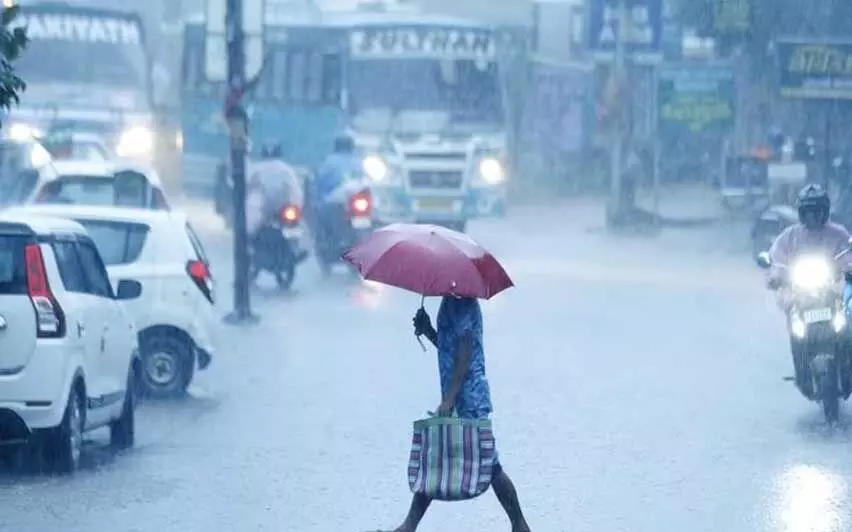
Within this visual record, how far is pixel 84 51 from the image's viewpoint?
35.8 metres

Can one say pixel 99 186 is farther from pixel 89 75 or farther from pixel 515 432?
pixel 89 75

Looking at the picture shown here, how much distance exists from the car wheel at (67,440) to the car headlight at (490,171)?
1942 centimetres

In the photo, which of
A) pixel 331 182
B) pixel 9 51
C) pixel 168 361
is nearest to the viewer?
pixel 9 51

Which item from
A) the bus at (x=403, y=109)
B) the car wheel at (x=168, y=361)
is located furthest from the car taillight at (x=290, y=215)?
the car wheel at (x=168, y=361)

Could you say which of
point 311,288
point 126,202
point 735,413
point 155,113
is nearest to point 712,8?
point 155,113

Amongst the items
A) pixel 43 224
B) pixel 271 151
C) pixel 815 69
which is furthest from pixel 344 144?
pixel 43 224

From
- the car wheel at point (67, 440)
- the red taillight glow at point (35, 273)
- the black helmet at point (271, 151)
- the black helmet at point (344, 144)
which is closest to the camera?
the red taillight glow at point (35, 273)

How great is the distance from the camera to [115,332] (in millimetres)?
12711

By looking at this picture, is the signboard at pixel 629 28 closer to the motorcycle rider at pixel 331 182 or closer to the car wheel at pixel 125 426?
the motorcycle rider at pixel 331 182

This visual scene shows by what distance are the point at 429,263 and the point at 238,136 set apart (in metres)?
12.0

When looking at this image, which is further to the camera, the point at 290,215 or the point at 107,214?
the point at 290,215

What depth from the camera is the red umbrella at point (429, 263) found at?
29.0 feet

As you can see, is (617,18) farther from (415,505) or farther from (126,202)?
(415,505)

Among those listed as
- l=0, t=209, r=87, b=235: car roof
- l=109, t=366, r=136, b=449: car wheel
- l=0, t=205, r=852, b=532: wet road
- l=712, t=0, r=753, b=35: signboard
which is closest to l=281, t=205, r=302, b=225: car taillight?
l=0, t=205, r=852, b=532: wet road
